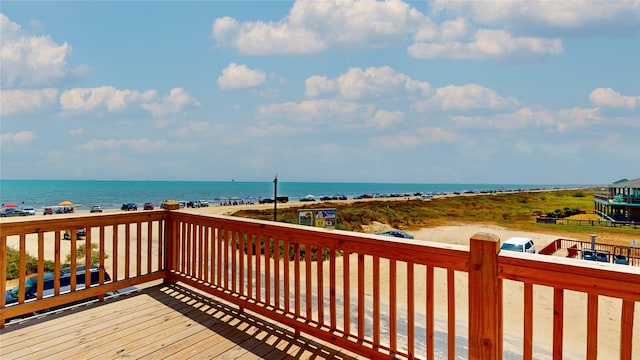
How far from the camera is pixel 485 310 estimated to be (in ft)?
5.76

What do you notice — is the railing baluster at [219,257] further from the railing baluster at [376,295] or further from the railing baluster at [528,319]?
the railing baluster at [528,319]

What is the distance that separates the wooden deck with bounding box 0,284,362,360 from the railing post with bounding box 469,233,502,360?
1073 mm

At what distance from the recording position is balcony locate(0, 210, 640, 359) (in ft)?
5.35

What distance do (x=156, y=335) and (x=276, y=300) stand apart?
1.02 metres

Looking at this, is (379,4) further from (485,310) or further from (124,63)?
(124,63)

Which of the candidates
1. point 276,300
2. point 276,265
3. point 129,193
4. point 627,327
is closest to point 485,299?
point 627,327

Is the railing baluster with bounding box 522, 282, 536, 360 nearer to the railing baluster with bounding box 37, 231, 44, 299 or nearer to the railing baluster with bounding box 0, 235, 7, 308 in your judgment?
the railing baluster with bounding box 37, 231, 44, 299

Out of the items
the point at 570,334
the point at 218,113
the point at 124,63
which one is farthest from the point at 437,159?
the point at 570,334

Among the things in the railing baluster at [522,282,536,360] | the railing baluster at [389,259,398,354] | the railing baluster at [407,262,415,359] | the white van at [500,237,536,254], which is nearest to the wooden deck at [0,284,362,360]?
the railing baluster at [389,259,398,354]

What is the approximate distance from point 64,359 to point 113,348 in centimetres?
31

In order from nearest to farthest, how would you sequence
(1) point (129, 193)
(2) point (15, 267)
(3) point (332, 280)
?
(3) point (332, 280) < (2) point (15, 267) < (1) point (129, 193)

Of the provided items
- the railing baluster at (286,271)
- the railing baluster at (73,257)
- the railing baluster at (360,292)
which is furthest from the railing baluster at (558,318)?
the railing baluster at (73,257)

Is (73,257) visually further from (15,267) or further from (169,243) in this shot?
(15,267)

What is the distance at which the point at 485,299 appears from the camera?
1.75m
